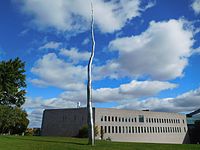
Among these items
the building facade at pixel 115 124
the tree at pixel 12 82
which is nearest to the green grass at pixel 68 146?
the tree at pixel 12 82

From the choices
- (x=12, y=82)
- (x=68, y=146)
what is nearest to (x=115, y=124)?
(x=12, y=82)

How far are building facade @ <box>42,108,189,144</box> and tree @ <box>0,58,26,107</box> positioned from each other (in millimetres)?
26646

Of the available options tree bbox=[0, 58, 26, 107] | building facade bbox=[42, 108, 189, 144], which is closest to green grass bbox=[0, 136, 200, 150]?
tree bbox=[0, 58, 26, 107]

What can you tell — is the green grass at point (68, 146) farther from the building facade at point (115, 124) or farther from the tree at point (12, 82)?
Answer: the building facade at point (115, 124)

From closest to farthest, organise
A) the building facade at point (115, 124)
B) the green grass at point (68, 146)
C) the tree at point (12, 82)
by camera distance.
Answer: the green grass at point (68, 146)
the tree at point (12, 82)
the building facade at point (115, 124)

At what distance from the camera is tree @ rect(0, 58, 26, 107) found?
43.7 meters

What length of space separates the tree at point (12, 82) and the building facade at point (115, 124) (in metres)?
26.6

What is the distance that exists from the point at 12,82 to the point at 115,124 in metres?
40.2

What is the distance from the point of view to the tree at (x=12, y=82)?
43719 mm

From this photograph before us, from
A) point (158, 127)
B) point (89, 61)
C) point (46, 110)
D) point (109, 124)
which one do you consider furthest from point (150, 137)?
point (89, 61)

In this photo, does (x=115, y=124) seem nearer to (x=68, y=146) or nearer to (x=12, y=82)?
(x=12, y=82)

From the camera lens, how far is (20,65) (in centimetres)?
4706

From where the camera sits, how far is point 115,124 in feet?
254

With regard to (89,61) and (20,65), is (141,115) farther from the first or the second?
(89,61)
